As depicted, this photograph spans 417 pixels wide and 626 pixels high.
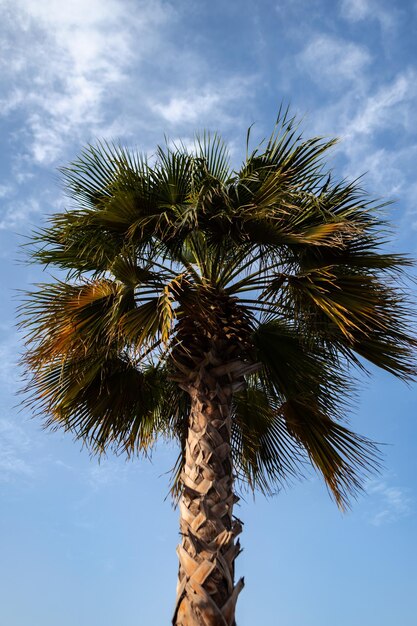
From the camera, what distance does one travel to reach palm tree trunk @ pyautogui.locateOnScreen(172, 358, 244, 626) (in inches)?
240

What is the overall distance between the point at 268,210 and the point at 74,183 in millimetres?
2203

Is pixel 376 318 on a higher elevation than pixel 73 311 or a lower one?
higher

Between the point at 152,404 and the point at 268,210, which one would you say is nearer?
the point at 268,210

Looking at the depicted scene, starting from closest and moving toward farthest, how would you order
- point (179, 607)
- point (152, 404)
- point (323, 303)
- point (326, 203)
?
point (179, 607)
point (323, 303)
point (326, 203)
point (152, 404)

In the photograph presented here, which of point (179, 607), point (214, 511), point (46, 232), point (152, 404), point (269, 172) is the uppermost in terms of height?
point (269, 172)

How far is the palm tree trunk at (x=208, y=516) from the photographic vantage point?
6.10 metres

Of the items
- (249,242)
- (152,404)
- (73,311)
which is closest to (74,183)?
(73,311)

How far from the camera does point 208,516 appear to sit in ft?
21.0

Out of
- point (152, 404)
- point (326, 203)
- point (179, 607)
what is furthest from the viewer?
point (152, 404)

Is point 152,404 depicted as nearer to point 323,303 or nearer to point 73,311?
point 73,311

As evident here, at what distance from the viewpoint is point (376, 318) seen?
7441 mm

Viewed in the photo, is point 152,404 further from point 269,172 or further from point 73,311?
point 269,172

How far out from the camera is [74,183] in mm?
7938

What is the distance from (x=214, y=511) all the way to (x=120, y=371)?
230 centimetres
